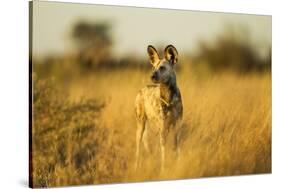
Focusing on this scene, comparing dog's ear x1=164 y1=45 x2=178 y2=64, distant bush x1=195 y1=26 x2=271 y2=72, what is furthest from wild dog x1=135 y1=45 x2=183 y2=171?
distant bush x1=195 y1=26 x2=271 y2=72

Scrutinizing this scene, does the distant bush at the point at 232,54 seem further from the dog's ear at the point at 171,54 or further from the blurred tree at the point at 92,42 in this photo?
the blurred tree at the point at 92,42

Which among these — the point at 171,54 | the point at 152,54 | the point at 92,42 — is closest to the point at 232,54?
the point at 171,54

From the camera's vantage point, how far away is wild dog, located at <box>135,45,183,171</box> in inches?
231

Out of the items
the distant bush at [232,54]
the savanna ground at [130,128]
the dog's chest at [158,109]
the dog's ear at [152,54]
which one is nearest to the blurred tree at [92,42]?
the savanna ground at [130,128]

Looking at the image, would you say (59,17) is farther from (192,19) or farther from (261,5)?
(261,5)

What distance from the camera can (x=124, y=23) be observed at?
19.0 feet

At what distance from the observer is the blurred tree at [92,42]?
18.3 feet

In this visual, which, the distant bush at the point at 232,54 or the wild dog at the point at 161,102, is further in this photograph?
the distant bush at the point at 232,54

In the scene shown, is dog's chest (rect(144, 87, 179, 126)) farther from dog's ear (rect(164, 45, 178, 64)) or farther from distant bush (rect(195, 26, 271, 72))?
distant bush (rect(195, 26, 271, 72))

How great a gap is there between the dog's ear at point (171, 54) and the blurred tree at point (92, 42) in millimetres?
510

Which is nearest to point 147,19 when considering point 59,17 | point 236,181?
point 59,17

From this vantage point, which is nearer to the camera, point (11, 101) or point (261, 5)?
point (11, 101)
